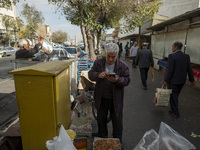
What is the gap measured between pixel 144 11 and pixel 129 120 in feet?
35.5

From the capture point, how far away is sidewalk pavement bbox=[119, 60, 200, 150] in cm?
320

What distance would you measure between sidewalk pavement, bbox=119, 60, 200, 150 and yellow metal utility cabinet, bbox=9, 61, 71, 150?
1.58 metres

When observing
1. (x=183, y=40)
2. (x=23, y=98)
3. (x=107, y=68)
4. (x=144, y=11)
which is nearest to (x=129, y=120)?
(x=107, y=68)

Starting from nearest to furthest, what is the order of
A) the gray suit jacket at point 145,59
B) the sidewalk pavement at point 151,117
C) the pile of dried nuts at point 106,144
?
1. the pile of dried nuts at point 106,144
2. the sidewalk pavement at point 151,117
3. the gray suit jacket at point 145,59

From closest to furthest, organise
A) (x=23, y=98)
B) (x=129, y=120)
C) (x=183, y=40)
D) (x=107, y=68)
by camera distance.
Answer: (x=23, y=98) < (x=107, y=68) < (x=129, y=120) < (x=183, y=40)

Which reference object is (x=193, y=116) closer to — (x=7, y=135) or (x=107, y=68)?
(x=107, y=68)

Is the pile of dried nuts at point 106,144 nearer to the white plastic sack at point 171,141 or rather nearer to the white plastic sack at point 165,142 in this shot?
the white plastic sack at point 165,142

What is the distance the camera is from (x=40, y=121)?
218 cm

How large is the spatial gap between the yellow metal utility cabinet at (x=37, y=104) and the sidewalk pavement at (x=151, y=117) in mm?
1578

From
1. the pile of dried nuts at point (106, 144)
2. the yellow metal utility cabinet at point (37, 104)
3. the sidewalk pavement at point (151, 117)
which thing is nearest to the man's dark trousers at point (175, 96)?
the sidewalk pavement at point (151, 117)

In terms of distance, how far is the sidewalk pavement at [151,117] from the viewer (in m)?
3.20

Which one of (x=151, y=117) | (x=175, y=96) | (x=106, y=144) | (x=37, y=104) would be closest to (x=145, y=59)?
(x=175, y=96)

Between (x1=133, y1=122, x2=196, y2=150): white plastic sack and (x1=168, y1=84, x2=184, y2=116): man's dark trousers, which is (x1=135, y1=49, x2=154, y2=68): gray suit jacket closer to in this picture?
(x1=168, y1=84, x2=184, y2=116): man's dark trousers

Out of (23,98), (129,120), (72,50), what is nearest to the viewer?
(23,98)
